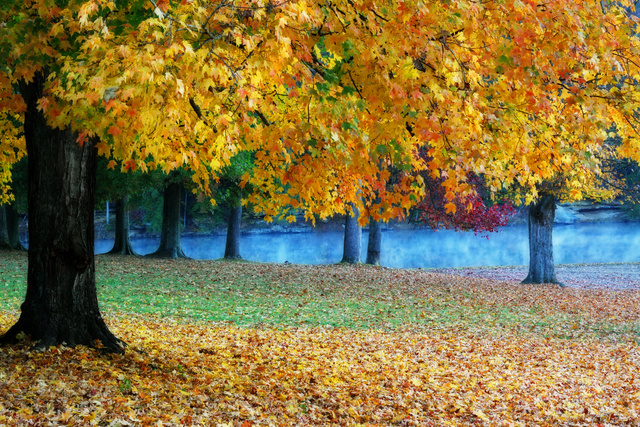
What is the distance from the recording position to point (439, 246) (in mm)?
40750

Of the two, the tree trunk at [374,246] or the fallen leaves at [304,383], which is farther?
the tree trunk at [374,246]

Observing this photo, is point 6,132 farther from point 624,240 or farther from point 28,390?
point 624,240

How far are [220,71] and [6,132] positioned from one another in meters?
6.02

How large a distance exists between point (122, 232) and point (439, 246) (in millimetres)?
23746

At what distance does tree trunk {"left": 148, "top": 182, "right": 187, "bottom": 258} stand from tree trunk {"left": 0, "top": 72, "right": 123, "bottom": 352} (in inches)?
659

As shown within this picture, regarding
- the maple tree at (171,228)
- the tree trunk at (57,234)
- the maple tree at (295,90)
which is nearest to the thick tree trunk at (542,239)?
the maple tree at (295,90)

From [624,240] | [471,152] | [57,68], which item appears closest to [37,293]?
[57,68]

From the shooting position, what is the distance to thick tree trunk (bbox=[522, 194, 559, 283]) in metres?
18.6

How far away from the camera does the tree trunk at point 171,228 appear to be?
23016mm

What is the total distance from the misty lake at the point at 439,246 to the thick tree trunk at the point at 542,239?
43.3ft

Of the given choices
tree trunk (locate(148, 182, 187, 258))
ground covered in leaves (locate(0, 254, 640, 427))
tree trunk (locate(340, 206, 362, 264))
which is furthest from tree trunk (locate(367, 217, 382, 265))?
ground covered in leaves (locate(0, 254, 640, 427))

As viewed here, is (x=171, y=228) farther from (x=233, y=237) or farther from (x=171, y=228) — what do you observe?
(x=233, y=237)

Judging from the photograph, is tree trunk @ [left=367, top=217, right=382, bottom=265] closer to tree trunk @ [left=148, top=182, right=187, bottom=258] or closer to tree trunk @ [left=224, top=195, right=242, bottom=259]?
tree trunk @ [left=224, top=195, right=242, bottom=259]

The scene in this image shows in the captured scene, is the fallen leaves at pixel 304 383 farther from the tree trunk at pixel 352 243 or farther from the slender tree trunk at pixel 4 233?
the slender tree trunk at pixel 4 233
